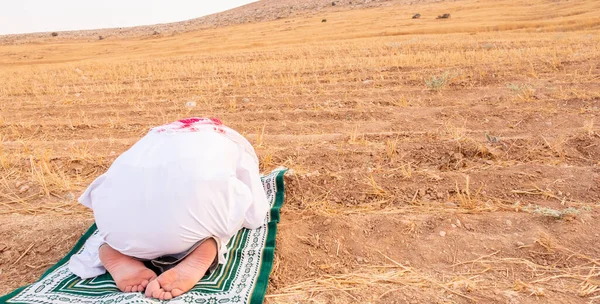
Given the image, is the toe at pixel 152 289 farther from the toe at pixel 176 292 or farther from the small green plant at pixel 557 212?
the small green plant at pixel 557 212

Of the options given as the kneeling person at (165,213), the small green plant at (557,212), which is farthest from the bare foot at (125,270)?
the small green plant at (557,212)

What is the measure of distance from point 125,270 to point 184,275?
1.17ft

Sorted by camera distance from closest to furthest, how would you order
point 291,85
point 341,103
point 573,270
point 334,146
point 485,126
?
point 573,270, point 334,146, point 485,126, point 341,103, point 291,85

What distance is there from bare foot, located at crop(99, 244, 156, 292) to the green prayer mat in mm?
62

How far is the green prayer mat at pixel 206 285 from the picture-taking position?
241 cm

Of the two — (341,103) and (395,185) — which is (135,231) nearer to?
(395,185)

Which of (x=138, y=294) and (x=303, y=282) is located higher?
(x=138, y=294)

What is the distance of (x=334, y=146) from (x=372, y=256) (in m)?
2.18

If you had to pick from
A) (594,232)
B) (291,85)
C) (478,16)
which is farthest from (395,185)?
(478,16)

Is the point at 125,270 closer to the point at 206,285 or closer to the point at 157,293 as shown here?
the point at 157,293

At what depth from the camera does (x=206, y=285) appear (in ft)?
8.27

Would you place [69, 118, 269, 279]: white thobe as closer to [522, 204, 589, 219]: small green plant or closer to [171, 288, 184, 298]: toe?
[171, 288, 184, 298]: toe

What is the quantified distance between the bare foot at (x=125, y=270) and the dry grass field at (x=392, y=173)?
726 mm

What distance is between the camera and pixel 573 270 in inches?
103
